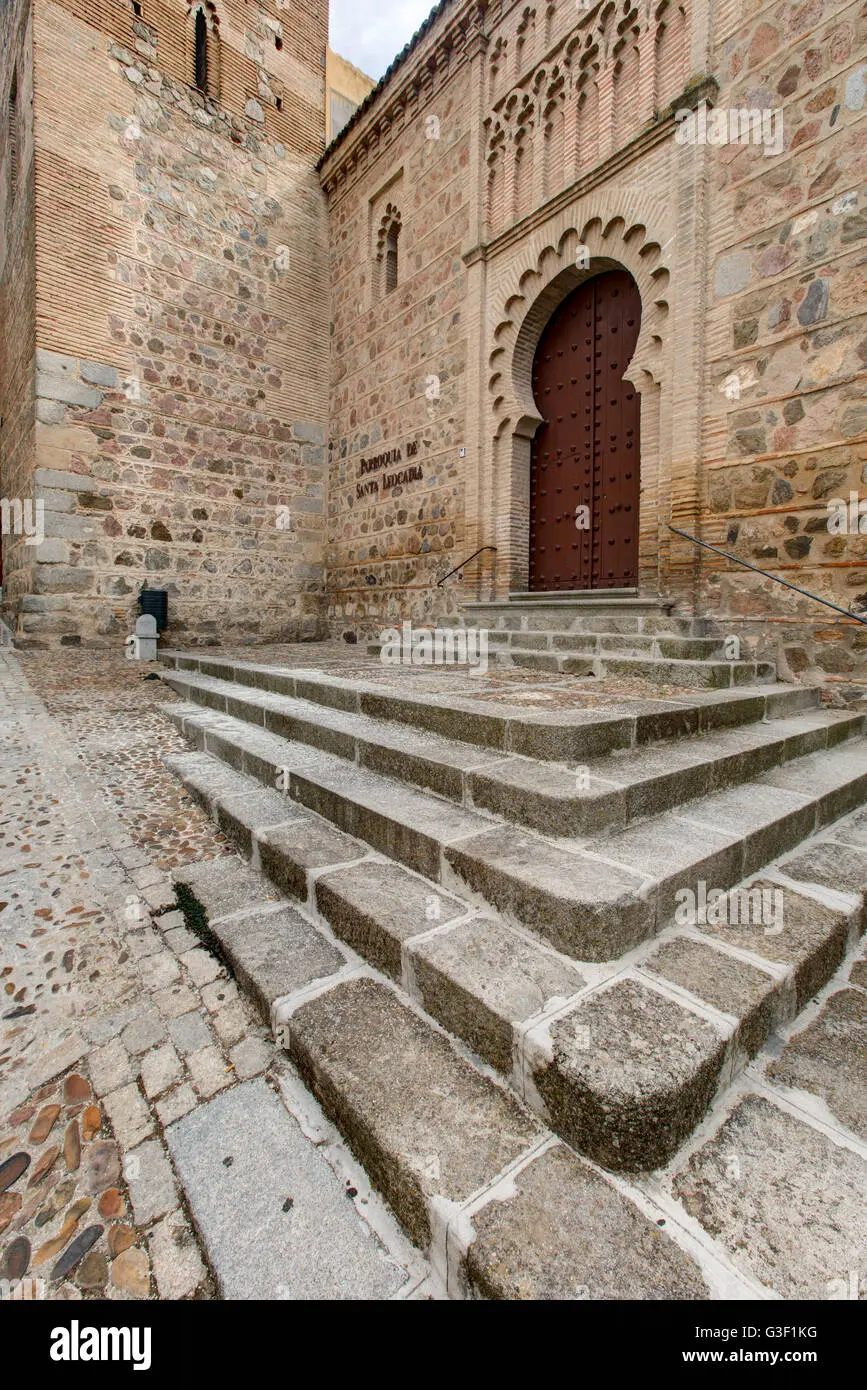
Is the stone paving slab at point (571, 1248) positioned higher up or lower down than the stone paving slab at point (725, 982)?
lower down

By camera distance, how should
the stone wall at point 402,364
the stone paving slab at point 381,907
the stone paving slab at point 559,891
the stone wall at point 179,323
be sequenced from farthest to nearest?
the stone wall at point 402,364 → the stone wall at point 179,323 → the stone paving slab at point 381,907 → the stone paving slab at point 559,891

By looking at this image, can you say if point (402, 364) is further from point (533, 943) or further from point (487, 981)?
point (487, 981)

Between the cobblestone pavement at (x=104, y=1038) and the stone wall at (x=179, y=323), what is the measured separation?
5.77 m

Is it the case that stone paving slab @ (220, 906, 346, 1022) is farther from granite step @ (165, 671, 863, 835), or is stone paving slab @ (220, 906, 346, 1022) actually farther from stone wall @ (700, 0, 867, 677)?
stone wall @ (700, 0, 867, 677)

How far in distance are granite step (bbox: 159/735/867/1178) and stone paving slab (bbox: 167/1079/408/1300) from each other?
0.10m

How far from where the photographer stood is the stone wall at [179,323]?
24.7 feet

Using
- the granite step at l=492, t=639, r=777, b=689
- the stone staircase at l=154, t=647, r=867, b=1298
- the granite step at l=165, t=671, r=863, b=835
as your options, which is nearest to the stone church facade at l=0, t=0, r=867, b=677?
the granite step at l=492, t=639, r=777, b=689

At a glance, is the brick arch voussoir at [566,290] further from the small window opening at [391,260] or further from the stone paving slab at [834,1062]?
the stone paving slab at [834,1062]

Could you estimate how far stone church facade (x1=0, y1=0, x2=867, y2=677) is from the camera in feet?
14.3

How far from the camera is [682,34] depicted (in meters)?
5.10

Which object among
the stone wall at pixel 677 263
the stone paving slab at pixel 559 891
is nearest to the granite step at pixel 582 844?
the stone paving slab at pixel 559 891

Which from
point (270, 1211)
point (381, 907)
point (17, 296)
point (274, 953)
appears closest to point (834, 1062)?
point (381, 907)

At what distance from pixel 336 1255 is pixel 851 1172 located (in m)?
1.02
